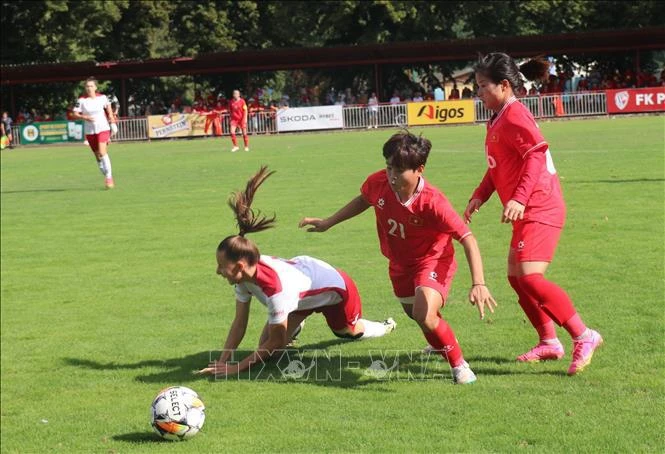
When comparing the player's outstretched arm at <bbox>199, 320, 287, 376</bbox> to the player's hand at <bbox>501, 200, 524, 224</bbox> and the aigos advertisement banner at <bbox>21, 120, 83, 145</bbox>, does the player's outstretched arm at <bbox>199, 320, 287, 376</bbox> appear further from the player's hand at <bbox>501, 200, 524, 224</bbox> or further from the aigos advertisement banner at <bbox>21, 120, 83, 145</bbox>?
the aigos advertisement banner at <bbox>21, 120, 83, 145</bbox>

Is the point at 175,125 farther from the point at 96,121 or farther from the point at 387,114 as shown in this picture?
the point at 96,121

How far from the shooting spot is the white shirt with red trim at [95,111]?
20.6m

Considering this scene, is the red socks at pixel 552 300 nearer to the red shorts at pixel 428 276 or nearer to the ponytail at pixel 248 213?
the red shorts at pixel 428 276

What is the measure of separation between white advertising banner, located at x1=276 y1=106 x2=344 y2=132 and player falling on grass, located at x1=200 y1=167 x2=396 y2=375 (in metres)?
33.6

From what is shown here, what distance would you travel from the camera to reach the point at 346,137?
3503cm

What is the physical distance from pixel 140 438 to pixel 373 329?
2.24 metres

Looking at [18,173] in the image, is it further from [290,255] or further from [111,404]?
[111,404]

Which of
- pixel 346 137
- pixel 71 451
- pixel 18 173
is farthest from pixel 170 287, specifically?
pixel 346 137

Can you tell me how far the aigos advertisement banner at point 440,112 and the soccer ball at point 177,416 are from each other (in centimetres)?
3340

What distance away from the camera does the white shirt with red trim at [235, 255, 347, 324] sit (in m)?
7.00

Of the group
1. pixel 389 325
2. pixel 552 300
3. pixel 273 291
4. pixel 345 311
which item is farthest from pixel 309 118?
pixel 552 300

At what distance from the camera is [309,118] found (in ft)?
136

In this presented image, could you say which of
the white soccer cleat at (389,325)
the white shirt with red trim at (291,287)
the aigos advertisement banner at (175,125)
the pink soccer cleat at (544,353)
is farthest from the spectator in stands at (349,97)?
the pink soccer cleat at (544,353)

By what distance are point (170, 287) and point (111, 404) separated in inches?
151
